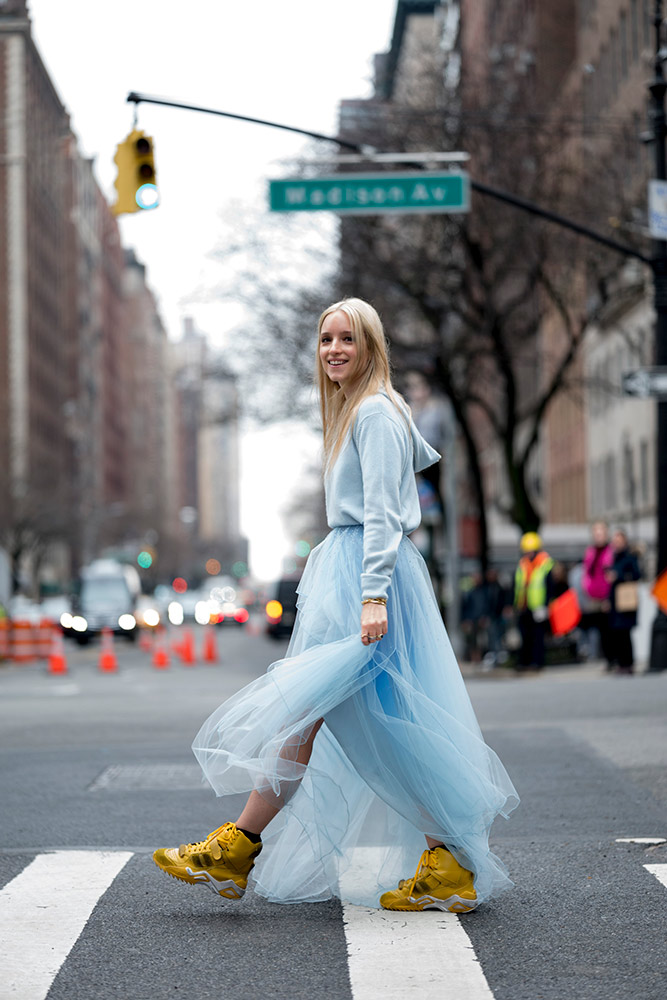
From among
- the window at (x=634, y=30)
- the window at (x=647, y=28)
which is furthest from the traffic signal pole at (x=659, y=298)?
the window at (x=634, y=30)

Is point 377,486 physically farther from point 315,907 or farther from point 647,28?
point 647,28

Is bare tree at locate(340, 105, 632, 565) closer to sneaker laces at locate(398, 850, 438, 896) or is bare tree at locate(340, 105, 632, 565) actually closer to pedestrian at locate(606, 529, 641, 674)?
pedestrian at locate(606, 529, 641, 674)

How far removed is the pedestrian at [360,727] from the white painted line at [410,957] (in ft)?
0.47

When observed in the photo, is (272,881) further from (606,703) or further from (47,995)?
(606,703)

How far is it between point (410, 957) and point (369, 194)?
47.5 ft

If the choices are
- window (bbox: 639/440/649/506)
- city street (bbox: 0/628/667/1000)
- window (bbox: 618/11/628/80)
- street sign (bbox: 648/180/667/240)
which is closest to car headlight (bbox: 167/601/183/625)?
window (bbox: 639/440/649/506)

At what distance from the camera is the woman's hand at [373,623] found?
202 inches

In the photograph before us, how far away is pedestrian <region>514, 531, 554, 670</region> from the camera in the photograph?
21.0 meters

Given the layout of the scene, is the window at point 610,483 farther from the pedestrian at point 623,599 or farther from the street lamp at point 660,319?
the pedestrian at point 623,599

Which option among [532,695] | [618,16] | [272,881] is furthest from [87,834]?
[618,16]

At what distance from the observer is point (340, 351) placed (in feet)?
18.0

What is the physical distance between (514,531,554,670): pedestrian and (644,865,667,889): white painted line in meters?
14.7

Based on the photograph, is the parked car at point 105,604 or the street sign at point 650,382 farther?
the parked car at point 105,604

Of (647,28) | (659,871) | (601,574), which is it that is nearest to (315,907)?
(659,871)
